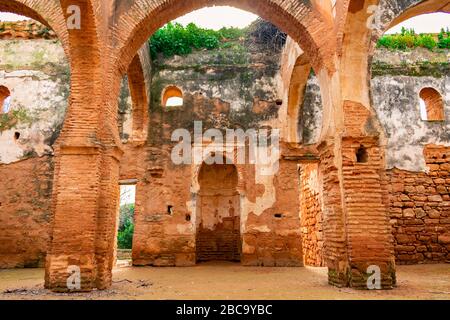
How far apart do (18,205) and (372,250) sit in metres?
10.2

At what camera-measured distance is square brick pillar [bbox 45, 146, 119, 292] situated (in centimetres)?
589

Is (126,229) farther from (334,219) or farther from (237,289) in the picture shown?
(334,219)

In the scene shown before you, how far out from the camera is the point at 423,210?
1131 cm

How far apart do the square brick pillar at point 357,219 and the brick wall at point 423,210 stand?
571 cm

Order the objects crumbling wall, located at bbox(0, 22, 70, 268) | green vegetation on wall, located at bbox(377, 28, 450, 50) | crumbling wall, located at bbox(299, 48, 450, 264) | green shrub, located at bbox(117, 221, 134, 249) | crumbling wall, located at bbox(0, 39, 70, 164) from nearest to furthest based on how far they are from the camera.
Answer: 1. crumbling wall, located at bbox(0, 22, 70, 268)
2. crumbling wall, located at bbox(299, 48, 450, 264)
3. crumbling wall, located at bbox(0, 39, 70, 164)
4. green vegetation on wall, located at bbox(377, 28, 450, 50)
5. green shrub, located at bbox(117, 221, 134, 249)

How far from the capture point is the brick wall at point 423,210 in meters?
11.0

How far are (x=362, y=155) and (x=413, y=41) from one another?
27.9 ft

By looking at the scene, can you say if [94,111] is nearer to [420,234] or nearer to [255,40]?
[255,40]

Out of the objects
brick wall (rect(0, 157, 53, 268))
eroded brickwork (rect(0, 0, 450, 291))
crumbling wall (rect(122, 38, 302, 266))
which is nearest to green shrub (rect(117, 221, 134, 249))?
brick wall (rect(0, 157, 53, 268))

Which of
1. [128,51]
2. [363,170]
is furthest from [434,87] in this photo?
[128,51]

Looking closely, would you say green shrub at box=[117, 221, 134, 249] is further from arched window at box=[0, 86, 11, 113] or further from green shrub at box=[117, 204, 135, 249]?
arched window at box=[0, 86, 11, 113]

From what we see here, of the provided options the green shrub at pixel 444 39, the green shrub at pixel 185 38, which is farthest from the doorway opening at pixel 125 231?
the green shrub at pixel 444 39

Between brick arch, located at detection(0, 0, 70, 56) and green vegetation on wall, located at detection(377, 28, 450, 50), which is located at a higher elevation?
green vegetation on wall, located at detection(377, 28, 450, 50)

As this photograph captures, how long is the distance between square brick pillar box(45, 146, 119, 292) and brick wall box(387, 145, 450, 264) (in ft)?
29.3
